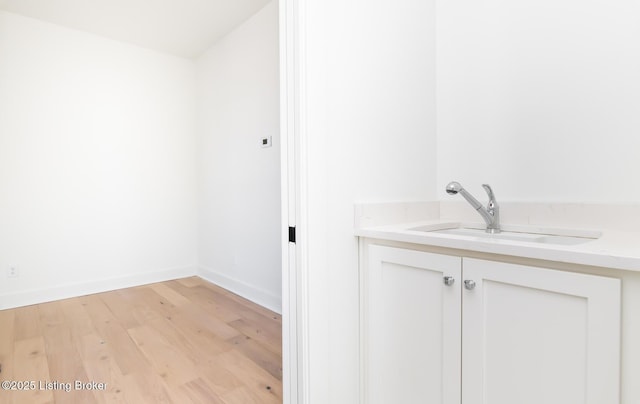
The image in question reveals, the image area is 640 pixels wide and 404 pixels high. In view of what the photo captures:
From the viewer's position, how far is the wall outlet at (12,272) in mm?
2932

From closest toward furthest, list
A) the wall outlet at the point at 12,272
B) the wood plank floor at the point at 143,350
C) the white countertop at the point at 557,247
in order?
1. the white countertop at the point at 557,247
2. the wood plank floor at the point at 143,350
3. the wall outlet at the point at 12,272

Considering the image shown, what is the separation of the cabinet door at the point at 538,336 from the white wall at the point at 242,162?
1.98 metres

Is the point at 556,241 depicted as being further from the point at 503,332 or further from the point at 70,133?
the point at 70,133

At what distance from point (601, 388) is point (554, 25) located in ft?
4.67

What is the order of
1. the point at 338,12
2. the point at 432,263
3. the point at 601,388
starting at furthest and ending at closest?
the point at 338,12 → the point at 432,263 → the point at 601,388

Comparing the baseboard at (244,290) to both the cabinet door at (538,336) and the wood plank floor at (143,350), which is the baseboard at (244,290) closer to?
the wood plank floor at (143,350)

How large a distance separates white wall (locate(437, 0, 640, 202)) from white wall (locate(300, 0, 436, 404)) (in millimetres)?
347

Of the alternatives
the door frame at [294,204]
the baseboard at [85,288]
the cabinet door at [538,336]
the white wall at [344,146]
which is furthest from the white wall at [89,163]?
the cabinet door at [538,336]

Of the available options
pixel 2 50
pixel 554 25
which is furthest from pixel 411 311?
pixel 2 50

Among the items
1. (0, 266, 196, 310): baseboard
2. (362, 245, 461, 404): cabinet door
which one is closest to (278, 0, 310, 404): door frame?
(362, 245, 461, 404): cabinet door

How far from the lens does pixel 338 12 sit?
1288mm

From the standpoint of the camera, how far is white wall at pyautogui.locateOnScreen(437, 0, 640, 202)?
130 centimetres

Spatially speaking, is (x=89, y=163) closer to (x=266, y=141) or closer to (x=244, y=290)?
(x=266, y=141)

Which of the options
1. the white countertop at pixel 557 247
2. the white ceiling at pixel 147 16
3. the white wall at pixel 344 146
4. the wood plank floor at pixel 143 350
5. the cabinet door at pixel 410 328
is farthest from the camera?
the white ceiling at pixel 147 16
